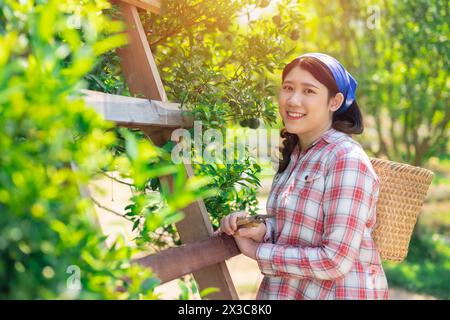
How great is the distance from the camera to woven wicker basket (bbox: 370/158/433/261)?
7.44ft

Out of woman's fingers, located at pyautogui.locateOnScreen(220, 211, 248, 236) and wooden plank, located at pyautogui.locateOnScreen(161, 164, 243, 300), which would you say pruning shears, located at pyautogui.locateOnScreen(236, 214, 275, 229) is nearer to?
woman's fingers, located at pyautogui.locateOnScreen(220, 211, 248, 236)

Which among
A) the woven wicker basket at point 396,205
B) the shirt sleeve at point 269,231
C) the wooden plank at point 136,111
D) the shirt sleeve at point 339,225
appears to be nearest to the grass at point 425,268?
the woven wicker basket at point 396,205

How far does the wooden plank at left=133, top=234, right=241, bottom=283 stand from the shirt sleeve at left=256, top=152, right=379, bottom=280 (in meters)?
0.18

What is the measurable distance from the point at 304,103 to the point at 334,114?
21 centimetres

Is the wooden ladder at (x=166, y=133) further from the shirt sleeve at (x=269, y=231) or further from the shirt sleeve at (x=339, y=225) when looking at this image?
the shirt sleeve at (x=339, y=225)

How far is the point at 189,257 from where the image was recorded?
212cm

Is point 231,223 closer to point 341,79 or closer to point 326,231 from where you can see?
point 326,231

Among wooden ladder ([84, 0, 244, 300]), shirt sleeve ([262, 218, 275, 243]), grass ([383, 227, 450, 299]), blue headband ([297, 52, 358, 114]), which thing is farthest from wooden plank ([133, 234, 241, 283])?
grass ([383, 227, 450, 299])

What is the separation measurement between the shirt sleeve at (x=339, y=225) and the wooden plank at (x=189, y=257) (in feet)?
0.60

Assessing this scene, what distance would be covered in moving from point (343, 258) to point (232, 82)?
0.80 metres

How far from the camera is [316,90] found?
7.49 feet

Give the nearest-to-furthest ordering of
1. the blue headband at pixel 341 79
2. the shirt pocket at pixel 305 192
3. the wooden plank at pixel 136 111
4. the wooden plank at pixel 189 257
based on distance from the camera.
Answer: the wooden plank at pixel 136 111 → the wooden plank at pixel 189 257 → the shirt pocket at pixel 305 192 → the blue headband at pixel 341 79

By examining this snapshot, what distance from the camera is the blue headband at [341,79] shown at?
90.2 inches
